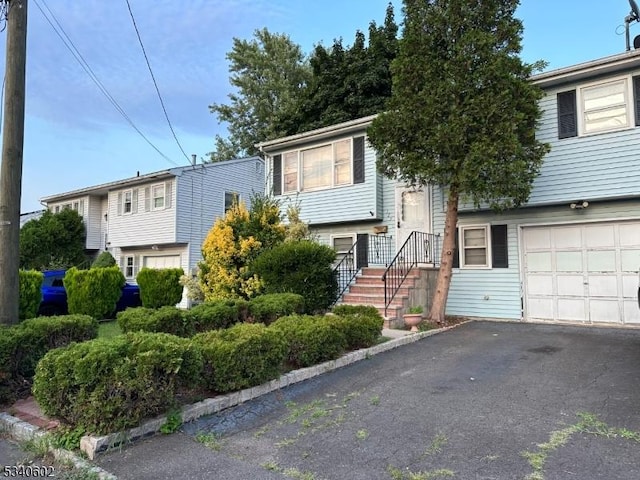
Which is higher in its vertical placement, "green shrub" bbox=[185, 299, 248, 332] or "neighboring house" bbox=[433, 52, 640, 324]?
"neighboring house" bbox=[433, 52, 640, 324]

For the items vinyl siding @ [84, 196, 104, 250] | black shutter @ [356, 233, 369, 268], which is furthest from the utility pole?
vinyl siding @ [84, 196, 104, 250]

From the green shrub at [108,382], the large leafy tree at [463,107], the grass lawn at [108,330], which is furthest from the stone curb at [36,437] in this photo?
the large leafy tree at [463,107]

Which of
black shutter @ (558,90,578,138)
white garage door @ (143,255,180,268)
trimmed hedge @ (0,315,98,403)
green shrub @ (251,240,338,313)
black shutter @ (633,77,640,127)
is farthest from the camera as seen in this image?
white garage door @ (143,255,180,268)

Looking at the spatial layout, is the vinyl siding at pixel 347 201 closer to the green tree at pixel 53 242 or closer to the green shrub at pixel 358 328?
the green shrub at pixel 358 328

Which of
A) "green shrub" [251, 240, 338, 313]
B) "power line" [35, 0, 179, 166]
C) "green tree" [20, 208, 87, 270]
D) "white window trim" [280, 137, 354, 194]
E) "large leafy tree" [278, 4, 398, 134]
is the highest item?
"large leafy tree" [278, 4, 398, 134]

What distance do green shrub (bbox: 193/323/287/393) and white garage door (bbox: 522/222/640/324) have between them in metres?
7.38

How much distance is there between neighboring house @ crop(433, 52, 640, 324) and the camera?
923cm

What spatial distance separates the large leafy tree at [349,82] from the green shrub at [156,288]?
13.3m

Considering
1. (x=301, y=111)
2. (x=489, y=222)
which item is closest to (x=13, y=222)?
(x=489, y=222)

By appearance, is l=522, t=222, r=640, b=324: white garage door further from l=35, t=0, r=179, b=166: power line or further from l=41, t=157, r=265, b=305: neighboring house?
l=41, t=157, r=265, b=305: neighboring house

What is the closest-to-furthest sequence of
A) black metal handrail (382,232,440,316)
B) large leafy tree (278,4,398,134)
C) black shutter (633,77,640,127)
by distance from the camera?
black shutter (633,77,640,127), black metal handrail (382,232,440,316), large leafy tree (278,4,398,134)

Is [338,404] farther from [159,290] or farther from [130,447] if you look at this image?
[159,290]

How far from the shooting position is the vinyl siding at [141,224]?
19125 mm

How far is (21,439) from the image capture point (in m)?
4.16
